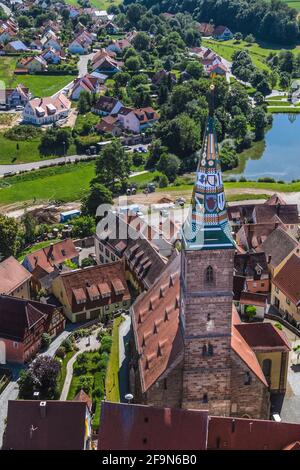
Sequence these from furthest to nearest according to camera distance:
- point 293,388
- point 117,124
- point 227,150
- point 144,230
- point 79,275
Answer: point 117,124
point 227,150
point 144,230
point 79,275
point 293,388

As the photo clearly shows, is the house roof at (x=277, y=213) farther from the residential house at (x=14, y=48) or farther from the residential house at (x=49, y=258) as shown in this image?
the residential house at (x=14, y=48)

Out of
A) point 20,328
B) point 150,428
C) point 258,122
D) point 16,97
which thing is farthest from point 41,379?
point 16,97

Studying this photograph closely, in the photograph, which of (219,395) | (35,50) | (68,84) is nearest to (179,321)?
(219,395)

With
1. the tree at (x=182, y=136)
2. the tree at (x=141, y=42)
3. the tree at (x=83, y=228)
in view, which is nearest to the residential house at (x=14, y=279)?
the tree at (x=83, y=228)

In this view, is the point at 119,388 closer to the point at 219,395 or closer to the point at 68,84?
the point at 219,395

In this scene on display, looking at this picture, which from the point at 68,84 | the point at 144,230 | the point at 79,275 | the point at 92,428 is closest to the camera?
the point at 92,428

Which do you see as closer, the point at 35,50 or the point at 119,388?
the point at 119,388

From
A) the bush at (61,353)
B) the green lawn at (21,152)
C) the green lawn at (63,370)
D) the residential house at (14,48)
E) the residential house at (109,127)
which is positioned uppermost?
the residential house at (14,48)
